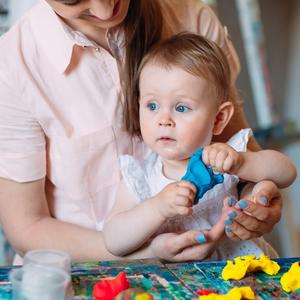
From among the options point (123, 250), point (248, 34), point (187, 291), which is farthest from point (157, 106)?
point (248, 34)

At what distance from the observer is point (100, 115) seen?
1.39 meters

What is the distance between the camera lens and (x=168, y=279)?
104cm

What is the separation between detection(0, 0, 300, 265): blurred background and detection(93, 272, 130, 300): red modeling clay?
2026 millimetres

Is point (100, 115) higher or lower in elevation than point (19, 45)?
lower

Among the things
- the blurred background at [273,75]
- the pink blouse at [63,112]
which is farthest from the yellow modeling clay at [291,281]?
the blurred background at [273,75]

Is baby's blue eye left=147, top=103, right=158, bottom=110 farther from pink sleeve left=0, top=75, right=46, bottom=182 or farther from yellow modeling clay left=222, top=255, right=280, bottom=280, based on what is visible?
yellow modeling clay left=222, top=255, right=280, bottom=280

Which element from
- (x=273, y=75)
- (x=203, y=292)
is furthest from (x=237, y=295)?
(x=273, y=75)

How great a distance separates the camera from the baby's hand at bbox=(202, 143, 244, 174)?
1.18 metres

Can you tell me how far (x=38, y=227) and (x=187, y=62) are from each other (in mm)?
460

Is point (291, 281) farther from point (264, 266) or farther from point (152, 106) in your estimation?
point (152, 106)

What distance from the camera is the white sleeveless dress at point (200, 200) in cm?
135

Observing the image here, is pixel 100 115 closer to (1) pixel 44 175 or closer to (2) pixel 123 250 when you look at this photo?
(1) pixel 44 175

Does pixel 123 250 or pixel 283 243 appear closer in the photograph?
pixel 123 250

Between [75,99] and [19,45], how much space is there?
0.51 ft
